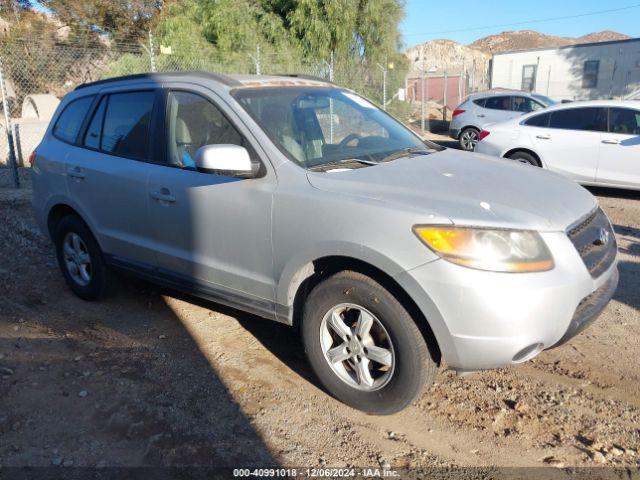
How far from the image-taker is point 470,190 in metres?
3.08

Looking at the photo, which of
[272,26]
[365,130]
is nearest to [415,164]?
[365,130]

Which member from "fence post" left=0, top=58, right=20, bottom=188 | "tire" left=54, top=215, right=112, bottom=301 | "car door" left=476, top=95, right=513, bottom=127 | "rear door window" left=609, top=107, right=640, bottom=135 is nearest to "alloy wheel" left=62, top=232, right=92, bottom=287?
"tire" left=54, top=215, right=112, bottom=301

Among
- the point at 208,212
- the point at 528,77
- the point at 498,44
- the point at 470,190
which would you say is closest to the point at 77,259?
the point at 208,212

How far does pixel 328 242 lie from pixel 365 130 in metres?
1.37

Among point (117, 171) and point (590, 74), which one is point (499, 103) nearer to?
point (117, 171)

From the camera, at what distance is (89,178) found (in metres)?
4.47

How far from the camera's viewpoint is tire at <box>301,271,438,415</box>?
2912 mm

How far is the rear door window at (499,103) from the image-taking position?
15.3 m

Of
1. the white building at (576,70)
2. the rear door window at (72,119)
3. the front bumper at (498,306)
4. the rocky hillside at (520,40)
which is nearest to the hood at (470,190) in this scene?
the front bumper at (498,306)

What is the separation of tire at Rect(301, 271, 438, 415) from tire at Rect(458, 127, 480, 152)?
1284cm

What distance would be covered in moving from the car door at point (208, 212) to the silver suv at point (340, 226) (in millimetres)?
12

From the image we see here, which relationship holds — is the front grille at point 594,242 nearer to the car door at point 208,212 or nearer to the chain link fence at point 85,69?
the car door at point 208,212

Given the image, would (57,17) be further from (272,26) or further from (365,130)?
(365,130)

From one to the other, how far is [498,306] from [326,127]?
197 cm
